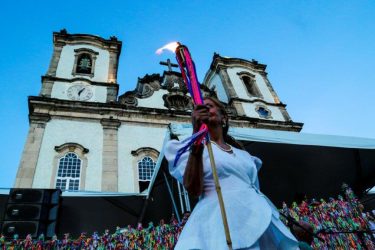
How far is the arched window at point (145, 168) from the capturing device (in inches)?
503

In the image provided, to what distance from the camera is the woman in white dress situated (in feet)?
4.68

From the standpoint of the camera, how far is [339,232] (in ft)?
17.5

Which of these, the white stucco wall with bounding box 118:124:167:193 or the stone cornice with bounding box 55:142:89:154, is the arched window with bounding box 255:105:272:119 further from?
the stone cornice with bounding box 55:142:89:154

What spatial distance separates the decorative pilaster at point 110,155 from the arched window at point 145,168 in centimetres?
117

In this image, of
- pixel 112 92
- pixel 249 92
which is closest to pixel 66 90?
pixel 112 92

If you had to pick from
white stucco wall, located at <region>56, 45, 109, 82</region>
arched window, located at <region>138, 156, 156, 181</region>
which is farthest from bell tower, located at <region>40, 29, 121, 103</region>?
arched window, located at <region>138, 156, 156, 181</region>

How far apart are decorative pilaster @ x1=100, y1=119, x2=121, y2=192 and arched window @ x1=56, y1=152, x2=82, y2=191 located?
1.15 m

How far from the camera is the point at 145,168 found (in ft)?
42.8

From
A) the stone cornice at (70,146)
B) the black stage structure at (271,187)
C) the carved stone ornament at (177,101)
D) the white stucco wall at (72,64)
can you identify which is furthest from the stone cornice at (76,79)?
the black stage structure at (271,187)

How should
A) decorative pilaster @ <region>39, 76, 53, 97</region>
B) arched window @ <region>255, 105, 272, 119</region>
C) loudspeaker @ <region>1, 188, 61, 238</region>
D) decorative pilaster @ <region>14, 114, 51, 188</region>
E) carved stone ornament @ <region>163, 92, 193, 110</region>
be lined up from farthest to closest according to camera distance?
arched window @ <region>255, 105, 272, 119</region>, carved stone ornament @ <region>163, 92, 193, 110</region>, decorative pilaster @ <region>39, 76, 53, 97</region>, decorative pilaster @ <region>14, 114, 51, 188</region>, loudspeaker @ <region>1, 188, 61, 238</region>

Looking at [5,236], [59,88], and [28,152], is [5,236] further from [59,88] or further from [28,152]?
[59,88]

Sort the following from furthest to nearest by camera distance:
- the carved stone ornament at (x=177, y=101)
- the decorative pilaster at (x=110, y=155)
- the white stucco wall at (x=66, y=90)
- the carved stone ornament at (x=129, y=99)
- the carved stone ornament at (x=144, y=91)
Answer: the carved stone ornament at (x=144, y=91) → the carved stone ornament at (x=177, y=101) → the carved stone ornament at (x=129, y=99) → the white stucco wall at (x=66, y=90) → the decorative pilaster at (x=110, y=155)

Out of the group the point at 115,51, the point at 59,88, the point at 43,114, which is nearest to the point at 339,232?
the point at 43,114

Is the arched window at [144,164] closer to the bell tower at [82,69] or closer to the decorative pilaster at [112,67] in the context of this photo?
the bell tower at [82,69]
